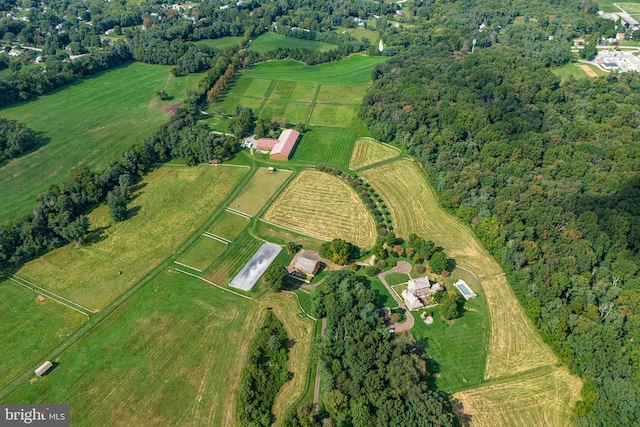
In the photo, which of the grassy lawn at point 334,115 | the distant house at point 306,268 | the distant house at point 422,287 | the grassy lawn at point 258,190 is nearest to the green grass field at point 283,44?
the grassy lawn at point 334,115

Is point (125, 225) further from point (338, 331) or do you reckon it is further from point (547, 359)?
point (547, 359)

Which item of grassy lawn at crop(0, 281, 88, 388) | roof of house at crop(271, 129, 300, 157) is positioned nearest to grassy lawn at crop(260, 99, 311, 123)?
roof of house at crop(271, 129, 300, 157)

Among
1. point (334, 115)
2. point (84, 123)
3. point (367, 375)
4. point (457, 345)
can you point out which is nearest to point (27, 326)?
point (367, 375)

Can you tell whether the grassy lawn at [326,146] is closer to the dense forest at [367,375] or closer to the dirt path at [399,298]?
the dirt path at [399,298]

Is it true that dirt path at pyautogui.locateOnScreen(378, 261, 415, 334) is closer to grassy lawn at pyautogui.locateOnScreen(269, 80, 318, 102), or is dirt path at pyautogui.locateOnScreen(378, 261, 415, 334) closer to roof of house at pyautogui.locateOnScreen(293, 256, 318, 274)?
roof of house at pyautogui.locateOnScreen(293, 256, 318, 274)

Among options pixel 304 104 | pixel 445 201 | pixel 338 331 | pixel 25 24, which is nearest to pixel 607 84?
pixel 445 201

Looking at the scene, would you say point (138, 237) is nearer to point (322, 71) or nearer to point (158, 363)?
point (158, 363)

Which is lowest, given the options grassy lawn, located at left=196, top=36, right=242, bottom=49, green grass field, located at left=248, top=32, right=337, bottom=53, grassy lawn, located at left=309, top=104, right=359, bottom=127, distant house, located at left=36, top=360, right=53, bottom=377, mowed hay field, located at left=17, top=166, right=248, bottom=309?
distant house, located at left=36, top=360, right=53, bottom=377
